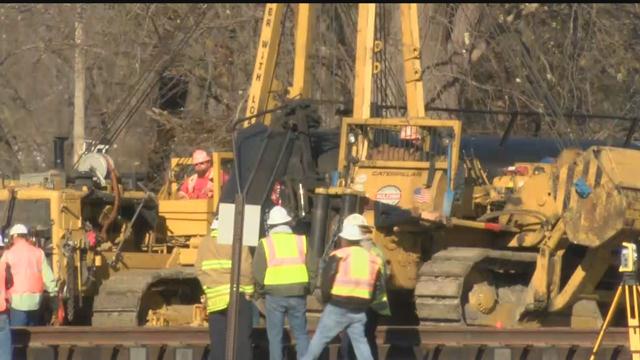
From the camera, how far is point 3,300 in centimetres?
1836

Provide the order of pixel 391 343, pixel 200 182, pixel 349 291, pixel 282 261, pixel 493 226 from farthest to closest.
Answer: pixel 200 182, pixel 493 226, pixel 391 343, pixel 282 261, pixel 349 291

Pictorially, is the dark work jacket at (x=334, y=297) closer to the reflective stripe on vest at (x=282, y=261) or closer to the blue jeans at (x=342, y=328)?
the blue jeans at (x=342, y=328)

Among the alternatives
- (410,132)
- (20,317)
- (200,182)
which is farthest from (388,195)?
(20,317)

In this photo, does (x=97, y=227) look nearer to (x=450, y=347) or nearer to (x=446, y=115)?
(x=450, y=347)

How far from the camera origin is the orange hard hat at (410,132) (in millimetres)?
20062

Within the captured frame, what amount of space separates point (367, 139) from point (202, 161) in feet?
7.80

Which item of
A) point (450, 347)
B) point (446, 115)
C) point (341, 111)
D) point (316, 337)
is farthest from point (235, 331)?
point (446, 115)

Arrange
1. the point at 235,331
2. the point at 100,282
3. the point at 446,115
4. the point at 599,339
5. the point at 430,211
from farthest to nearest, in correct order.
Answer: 1. the point at 446,115
2. the point at 100,282
3. the point at 430,211
4. the point at 599,339
5. the point at 235,331

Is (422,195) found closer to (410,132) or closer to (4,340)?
(410,132)

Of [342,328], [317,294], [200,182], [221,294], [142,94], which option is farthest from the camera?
[142,94]

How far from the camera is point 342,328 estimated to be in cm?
1712

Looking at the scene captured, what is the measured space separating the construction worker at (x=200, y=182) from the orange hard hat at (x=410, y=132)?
271 cm

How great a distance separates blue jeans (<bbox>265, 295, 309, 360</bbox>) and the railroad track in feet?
3.80

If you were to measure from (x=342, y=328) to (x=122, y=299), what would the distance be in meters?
3.94
